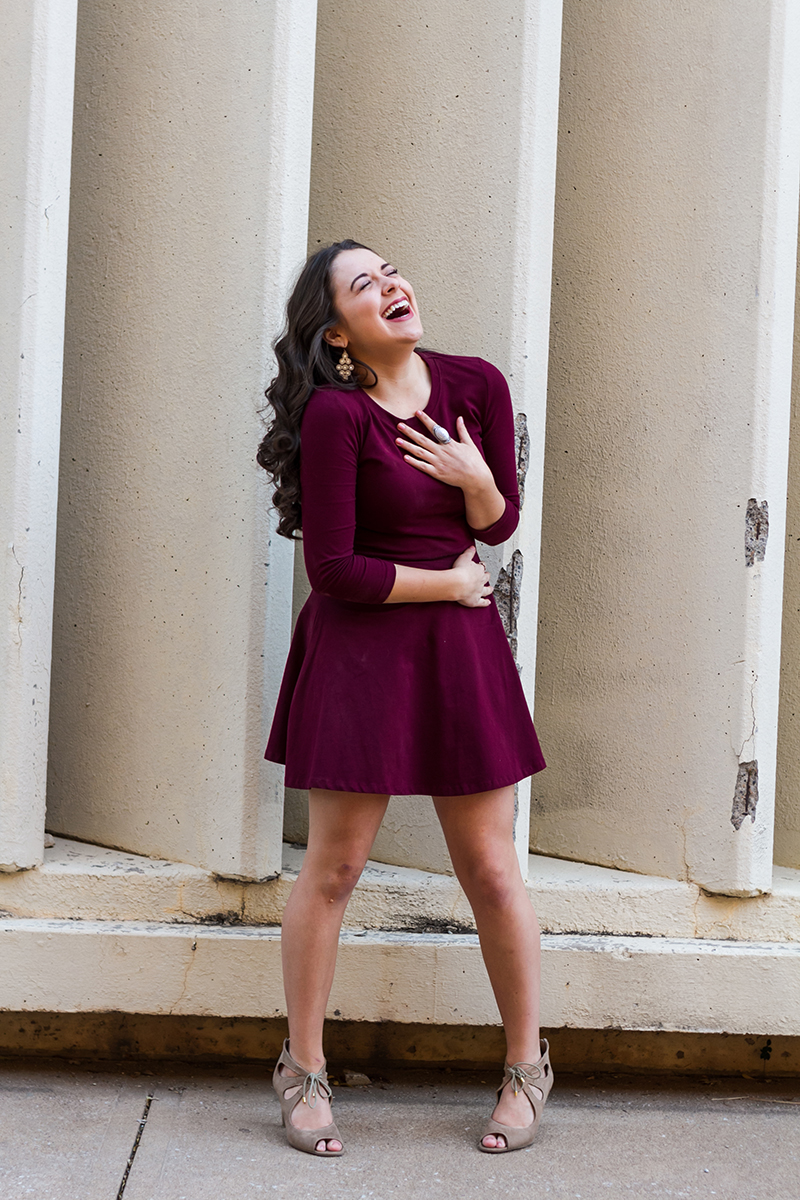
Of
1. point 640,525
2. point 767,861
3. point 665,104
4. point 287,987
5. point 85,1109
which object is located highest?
point 665,104

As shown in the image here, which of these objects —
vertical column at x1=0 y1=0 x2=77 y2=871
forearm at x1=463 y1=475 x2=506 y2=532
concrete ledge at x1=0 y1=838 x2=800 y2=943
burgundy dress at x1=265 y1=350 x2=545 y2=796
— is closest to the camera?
burgundy dress at x1=265 y1=350 x2=545 y2=796

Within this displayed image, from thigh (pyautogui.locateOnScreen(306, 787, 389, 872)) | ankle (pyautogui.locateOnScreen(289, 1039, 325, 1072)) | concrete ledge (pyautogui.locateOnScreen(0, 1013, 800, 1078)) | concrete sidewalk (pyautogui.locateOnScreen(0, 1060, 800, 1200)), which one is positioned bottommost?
concrete sidewalk (pyautogui.locateOnScreen(0, 1060, 800, 1200))

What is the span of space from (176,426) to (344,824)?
1.15 metres

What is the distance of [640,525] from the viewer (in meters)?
3.05

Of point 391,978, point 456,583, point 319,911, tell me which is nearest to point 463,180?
point 456,583

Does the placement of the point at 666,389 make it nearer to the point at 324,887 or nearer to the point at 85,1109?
the point at 324,887

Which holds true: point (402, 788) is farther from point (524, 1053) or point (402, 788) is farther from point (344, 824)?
point (524, 1053)

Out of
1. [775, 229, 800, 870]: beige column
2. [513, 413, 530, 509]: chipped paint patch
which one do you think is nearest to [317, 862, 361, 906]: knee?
[513, 413, 530, 509]: chipped paint patch

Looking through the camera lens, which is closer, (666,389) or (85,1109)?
(85,1109)

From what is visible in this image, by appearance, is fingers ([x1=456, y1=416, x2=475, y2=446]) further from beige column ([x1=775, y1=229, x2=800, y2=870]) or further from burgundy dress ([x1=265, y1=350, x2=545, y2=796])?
beige column ([x1=775, y1=229, x2=800, y2=870])

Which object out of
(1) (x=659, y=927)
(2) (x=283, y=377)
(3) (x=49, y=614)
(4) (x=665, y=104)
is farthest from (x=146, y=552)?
(4) (x=665, y=104)

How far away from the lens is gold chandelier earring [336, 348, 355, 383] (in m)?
2.34

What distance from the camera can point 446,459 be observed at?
2.31 metres

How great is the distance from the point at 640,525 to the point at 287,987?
4.97ft
